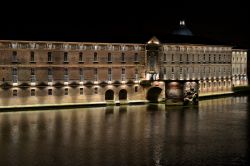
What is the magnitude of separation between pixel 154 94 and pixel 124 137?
148 ft

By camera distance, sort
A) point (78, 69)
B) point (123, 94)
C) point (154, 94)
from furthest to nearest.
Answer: point (154, 94) → point (123, 94) → point (78, 69)

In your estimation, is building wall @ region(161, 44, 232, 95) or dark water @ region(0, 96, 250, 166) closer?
dark water @ region(0, 96, 250, 166)

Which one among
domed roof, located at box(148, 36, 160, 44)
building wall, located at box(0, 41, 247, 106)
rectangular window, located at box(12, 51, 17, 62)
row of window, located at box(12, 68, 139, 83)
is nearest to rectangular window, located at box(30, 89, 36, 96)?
building wall, located at box(0, 41, 247, 106)

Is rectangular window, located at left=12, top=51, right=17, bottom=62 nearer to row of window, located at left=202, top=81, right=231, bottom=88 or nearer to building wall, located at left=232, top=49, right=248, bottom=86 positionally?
row of window, located at left=202, top=81, right=231, bottom=88

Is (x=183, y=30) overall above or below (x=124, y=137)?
above

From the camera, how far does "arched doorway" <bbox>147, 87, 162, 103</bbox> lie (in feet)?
307

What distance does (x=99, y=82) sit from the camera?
286 ft

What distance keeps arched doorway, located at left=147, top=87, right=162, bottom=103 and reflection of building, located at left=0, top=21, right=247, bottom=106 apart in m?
0.42

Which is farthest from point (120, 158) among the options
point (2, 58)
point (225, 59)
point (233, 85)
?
point (233, 85)

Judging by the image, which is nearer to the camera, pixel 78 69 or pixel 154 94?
pixel 78 69

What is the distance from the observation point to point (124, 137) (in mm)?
49719

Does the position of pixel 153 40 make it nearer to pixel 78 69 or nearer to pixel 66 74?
pixel 78 69

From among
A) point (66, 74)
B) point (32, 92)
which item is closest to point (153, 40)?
point (66, 74)

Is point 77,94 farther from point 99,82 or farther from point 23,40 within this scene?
point 23,40
